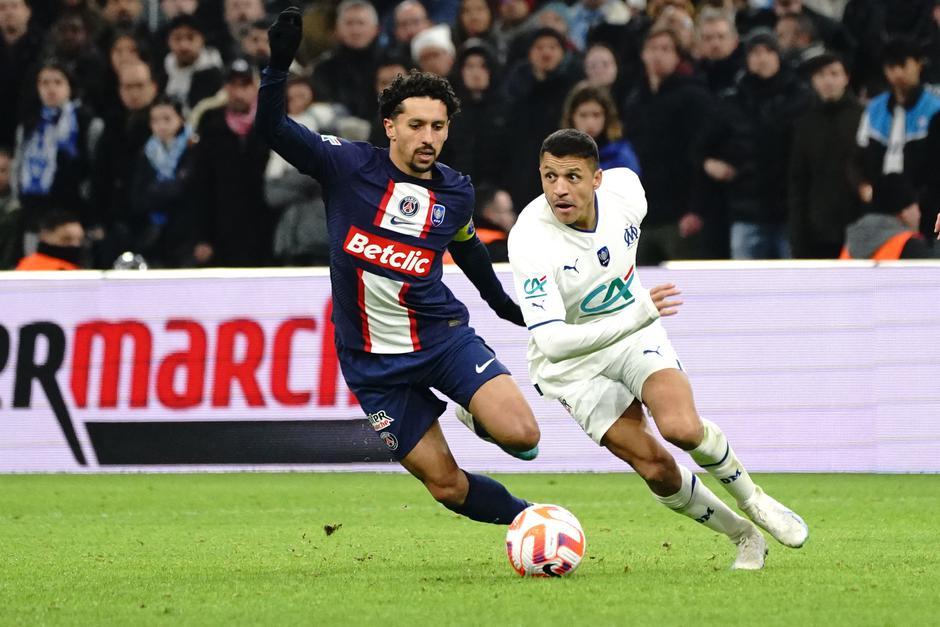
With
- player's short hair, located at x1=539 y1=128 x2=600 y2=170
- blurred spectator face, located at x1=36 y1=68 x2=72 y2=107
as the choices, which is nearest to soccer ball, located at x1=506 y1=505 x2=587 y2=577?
player's short hair, located at x1=539 y1=128 x2=600 y2=170

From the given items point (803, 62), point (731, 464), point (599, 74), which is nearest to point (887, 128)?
point (803, 62)

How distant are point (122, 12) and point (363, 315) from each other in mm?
10782

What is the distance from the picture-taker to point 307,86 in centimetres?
1427

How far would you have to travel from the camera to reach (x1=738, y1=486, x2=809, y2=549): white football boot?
7.18 m

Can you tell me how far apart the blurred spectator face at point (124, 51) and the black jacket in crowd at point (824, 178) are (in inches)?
241

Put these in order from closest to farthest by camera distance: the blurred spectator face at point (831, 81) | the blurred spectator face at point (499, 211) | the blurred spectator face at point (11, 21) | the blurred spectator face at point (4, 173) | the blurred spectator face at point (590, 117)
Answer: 1. the blurred spectator face at point (590, 117)
2. the blurred spectator face at point (831, 81)
3. the blurred spectator face at point (499, 211)
4. the blurred spectator face at point (4, 173)
5. the blurred spectator face at point (11, 21)

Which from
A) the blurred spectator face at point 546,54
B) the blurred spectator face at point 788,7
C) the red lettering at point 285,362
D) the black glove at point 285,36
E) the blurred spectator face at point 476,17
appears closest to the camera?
the black glove at point 285,36

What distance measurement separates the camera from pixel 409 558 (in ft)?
25.9

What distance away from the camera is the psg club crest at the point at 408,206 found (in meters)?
7.41

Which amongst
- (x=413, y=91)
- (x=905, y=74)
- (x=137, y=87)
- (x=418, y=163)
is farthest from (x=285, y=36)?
(x=137, y=87)

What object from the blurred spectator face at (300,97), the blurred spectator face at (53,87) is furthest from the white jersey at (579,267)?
the blurred spectator face at (53,87)

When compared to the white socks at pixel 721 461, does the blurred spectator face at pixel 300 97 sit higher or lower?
higher

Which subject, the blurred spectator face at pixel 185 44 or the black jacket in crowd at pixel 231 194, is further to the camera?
the blurred spectator face at pixel 185 44

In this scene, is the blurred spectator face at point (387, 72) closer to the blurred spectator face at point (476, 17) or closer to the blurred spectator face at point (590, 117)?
Result: the blurred spectator face at point (476, 17)
